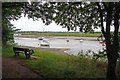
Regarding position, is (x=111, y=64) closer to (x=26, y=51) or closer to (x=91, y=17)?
(x=91, y=17)

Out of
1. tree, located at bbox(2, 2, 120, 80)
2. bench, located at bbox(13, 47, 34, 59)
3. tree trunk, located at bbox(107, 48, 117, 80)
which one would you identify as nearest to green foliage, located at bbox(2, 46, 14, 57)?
bench, located at bbox(13, 47, 34, 59)

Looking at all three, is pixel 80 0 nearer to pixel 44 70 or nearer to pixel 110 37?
pixel 110 37

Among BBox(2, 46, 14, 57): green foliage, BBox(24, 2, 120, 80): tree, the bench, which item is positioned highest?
BBox(24, 2, 120, 80): tree

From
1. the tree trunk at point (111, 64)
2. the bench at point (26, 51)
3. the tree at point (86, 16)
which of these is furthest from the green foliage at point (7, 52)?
the tree trunk at point (111, 64)

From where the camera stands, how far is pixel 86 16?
13.9 meters

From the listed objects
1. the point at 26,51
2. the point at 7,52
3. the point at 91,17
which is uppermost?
the point at 91,17

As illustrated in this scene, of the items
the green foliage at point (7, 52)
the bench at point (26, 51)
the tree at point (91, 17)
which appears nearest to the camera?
the tree at point (91, 17)

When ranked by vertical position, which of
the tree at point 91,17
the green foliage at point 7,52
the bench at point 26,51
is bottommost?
the green foliage at point 7,52

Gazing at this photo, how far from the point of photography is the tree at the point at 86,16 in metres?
11.9

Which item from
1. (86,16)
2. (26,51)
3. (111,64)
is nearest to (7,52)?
(26,51)

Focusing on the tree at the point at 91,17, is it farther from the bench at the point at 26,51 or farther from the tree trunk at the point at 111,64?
the bench at the point at 26,51

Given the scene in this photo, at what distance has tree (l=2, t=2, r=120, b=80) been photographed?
11906mm

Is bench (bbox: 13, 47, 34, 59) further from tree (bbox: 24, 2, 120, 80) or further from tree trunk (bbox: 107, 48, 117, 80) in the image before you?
tree trunk (bbox: 107, 48, 117, 80)

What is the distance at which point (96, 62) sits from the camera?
669 inches
